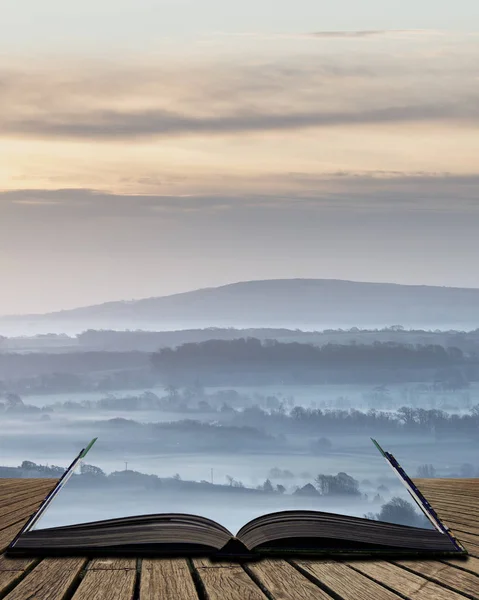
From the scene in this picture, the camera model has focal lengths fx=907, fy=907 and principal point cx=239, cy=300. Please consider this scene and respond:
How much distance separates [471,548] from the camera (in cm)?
449

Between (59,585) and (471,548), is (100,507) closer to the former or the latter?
(59,585)

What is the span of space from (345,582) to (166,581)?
0.72m

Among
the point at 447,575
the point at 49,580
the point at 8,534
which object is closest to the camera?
the point at 49,580

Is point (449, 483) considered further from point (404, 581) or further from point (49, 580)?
point (49, 580)

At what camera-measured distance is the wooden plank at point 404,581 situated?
3.41 meters

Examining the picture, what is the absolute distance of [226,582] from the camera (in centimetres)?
366

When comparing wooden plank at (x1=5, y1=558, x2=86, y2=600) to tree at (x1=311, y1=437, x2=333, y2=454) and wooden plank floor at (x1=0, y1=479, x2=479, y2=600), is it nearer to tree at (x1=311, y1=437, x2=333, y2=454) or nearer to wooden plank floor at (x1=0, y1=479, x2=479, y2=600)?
wooden plank floor at (x1=0, y1=479, x2=479, y2=600)

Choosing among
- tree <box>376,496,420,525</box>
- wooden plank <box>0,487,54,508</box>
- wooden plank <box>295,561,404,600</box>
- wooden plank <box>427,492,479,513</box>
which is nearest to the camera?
wooden plank <box>295,561,404,600</box>

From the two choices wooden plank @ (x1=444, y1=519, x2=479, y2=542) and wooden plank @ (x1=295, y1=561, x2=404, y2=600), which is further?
wooden plank @ (x1=444, y1=519, x2=479, y2=542)

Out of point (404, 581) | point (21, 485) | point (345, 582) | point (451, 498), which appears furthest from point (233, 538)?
point (21, 485)

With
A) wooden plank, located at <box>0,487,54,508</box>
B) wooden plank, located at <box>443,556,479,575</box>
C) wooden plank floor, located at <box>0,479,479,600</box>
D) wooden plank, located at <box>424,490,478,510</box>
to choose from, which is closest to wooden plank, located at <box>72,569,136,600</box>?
wooden plank floor, located at <box>0,479,479,600</box>

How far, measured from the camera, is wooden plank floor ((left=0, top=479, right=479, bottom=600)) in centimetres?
344

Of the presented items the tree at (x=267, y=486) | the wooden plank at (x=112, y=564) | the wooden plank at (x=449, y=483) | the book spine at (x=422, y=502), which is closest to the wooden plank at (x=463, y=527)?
the book spine at (x=422, y=502)

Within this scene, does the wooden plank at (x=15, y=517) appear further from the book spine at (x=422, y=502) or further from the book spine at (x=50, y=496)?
the book spine at (x=422, y=502)
